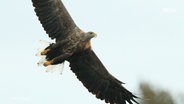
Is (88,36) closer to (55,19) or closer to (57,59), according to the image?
(57,59)

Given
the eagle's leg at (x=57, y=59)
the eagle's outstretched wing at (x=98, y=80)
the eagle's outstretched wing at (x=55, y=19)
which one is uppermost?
the eagle's outstretched wing at (x=55, y=19)

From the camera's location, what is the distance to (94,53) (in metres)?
17.2

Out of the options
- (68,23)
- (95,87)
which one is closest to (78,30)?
(68,23)

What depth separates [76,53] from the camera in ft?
54.7

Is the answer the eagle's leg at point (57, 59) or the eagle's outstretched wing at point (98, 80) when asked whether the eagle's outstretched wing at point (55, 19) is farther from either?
the eagle's outstretched wing at point (98, 80)

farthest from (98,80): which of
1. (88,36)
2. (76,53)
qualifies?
(88,36)

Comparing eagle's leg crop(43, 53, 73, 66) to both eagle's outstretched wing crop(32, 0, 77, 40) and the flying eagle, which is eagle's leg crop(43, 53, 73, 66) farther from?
eagle's outstretched wing crop(32, 0, 77, 40)

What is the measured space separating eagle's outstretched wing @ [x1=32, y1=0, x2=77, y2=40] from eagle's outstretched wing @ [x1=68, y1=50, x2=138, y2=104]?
0.71m

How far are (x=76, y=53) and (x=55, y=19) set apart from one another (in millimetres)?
885

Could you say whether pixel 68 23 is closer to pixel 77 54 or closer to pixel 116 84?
pixel 77 54

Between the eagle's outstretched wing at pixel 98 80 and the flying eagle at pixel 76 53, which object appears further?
the eagle's outstretched wing at pixel 98 80

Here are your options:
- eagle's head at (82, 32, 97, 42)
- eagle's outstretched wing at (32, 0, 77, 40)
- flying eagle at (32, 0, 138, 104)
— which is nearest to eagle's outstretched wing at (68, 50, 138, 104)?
flying eagle at (32, 0, 138, 104)

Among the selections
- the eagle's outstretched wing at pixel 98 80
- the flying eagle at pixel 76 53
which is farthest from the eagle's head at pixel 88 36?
the eagle's outstretched wing at pixel 98 80

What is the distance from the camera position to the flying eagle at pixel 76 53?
16500 mm
